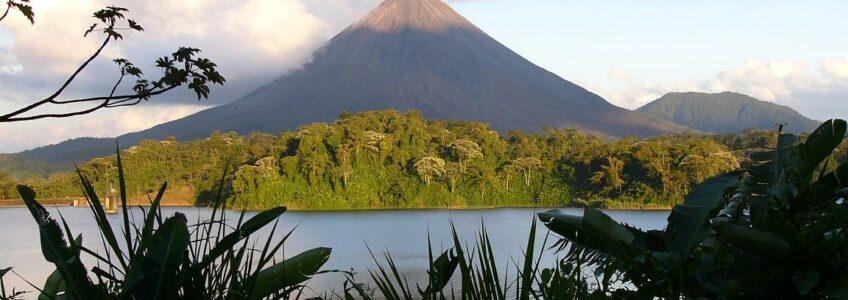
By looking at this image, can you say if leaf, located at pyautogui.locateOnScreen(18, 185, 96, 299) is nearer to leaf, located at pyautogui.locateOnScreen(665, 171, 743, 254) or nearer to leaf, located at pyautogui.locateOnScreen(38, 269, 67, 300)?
leaf, located at pyautogui.locateOnScreen(38, 269, 67, 300)

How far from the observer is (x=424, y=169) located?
133 ft

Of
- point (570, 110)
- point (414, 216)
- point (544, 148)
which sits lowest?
point (414, 216)

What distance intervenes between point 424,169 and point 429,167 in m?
0.25

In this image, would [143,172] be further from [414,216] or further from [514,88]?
[514,88]

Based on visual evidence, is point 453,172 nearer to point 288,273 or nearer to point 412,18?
point 288,273

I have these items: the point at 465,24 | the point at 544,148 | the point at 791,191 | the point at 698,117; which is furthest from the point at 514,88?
the point at 791,191

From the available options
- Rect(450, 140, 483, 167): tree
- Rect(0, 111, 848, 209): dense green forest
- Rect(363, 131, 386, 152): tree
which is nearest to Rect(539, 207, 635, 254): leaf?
Rect(0, 111, 848, 209): dense green forest

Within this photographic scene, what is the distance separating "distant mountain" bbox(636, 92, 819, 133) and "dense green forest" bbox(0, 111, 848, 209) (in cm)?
11848

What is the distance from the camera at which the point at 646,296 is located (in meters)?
1.77

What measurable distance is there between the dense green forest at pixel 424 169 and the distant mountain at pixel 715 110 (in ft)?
389

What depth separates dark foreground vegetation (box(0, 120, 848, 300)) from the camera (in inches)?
46.9

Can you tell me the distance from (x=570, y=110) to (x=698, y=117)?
270 ft

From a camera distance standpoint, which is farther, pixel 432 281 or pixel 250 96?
pixel 250 96

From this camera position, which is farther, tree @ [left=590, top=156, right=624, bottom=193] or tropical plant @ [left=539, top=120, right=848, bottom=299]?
tree @ [left=590, top=156, right=624, bottom=193]
